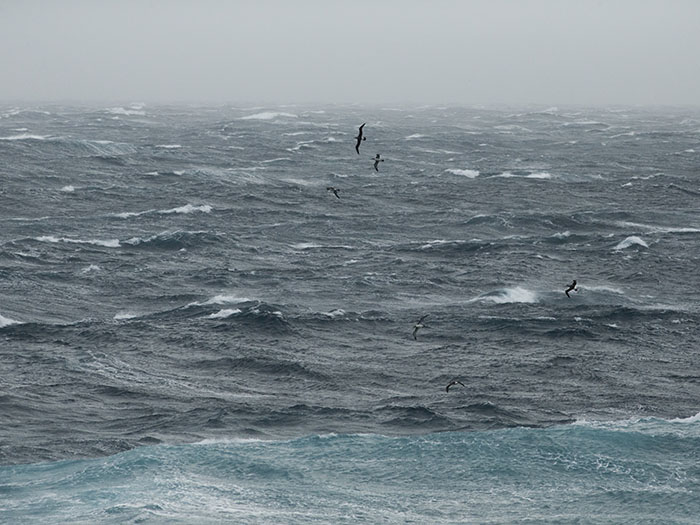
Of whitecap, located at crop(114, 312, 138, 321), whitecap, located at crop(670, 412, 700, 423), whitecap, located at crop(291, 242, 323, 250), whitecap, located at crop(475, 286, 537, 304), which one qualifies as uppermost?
whitecap, located at crop(291, 242, 323, 250)

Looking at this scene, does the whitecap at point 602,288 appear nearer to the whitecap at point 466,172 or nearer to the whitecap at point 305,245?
the whitecap at point 305,245

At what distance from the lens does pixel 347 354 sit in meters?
56.8

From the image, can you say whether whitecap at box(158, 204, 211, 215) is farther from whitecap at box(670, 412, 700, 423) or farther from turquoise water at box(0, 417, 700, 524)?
whitecap at box(670, 412, 700, 423)

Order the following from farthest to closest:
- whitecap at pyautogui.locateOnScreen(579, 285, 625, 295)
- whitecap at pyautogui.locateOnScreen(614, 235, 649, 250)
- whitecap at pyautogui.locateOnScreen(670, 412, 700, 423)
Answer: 1. whitecap at pyautogui.locateOnScreen(614, 235, 649, 250)
2. whitecap at pyautogui.locateOnScreen(579, 285, 625, 295)
3. whitecap at pyautogui.locateOnScreen(670, 412, 700, 423)

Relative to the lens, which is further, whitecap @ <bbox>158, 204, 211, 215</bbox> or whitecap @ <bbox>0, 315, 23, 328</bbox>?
whitecap @ <bbox>158, 204, 211, 215</bbox>

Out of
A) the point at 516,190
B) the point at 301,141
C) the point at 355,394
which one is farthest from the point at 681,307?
the point at 301,141

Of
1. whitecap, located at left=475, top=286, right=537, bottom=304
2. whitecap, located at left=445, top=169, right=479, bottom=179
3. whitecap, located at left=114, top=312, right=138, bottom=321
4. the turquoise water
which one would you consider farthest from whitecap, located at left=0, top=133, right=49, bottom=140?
the turquoise water

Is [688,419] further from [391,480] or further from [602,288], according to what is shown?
[602,288]

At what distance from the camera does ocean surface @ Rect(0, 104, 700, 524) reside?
41.8 m

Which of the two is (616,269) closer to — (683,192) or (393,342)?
(393,342)

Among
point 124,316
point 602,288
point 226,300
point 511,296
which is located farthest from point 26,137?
point 602,288

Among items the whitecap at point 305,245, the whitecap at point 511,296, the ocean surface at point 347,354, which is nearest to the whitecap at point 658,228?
the ocean surface at point 347,354

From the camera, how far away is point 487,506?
134ft

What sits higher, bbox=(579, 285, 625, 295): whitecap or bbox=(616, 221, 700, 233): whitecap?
bbox=(616, 221, 700, 233): whitecap
